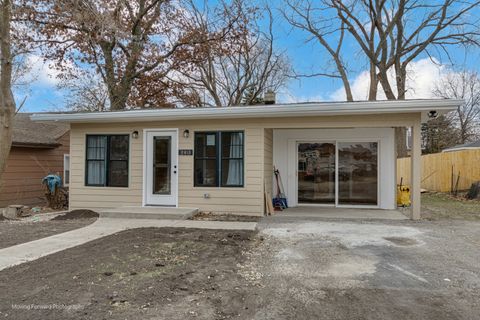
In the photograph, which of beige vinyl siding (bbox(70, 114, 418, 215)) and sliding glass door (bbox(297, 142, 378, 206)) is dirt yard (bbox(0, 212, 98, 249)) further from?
sliding glass door (bbox(297, 142, 378, 206))

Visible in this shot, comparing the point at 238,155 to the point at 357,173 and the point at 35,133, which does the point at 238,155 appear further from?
the point at 35,133

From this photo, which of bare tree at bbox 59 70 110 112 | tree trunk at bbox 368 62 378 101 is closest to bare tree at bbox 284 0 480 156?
tree trunk at bbox 368 62 378 101

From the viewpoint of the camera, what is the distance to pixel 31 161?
1288 centimetres

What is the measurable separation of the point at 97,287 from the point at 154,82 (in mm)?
15293

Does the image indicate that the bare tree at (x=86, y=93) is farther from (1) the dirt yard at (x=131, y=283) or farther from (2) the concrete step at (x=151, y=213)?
(1) the dirt yard at (x=131, y=283)

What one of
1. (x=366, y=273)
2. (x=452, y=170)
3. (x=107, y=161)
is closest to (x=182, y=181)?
(x=107, y=161)

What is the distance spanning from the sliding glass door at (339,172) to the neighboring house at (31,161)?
9.73 m

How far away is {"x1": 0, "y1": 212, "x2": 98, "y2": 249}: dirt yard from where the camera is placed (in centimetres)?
604

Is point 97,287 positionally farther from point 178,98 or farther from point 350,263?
point 178,98

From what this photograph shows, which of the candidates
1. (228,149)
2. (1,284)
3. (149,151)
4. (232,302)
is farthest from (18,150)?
(232,302)

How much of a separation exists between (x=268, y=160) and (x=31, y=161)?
919 centimetres

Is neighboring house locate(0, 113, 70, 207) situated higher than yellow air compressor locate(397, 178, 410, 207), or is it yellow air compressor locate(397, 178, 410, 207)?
neighboring house locate(0, 113, 70, 207)

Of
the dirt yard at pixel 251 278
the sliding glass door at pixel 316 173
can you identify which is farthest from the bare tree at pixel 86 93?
the dirt yard at pixel 251 278

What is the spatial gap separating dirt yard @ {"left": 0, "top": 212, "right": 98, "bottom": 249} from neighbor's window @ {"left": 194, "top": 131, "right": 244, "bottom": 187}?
2.80 metres
